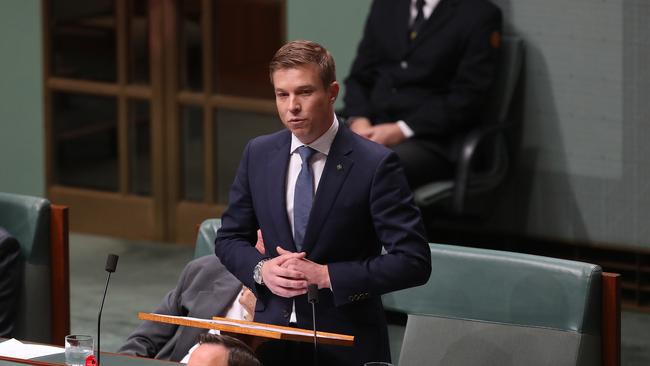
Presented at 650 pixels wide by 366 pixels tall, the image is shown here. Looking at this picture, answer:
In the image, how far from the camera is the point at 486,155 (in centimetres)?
555

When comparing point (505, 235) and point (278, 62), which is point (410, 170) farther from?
point (278, 62)

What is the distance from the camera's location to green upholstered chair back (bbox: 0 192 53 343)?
12.7ft

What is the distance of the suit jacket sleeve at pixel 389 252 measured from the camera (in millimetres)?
2895

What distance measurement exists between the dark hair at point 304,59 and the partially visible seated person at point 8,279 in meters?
1.26

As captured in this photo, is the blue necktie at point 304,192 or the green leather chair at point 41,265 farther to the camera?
the green leather chair at point 41,265

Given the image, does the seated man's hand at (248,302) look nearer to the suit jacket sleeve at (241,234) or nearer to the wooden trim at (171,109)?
the suit jacket sleeve at (241,234)

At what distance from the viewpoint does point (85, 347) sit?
3000 millimetres

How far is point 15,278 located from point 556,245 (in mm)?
2720

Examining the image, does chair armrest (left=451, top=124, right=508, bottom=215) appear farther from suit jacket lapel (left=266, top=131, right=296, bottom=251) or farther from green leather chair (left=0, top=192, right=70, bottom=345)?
suit jacket lapel (left=266, top=131, right=296, bottom=251)

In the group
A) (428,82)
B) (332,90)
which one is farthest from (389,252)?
(428,82)

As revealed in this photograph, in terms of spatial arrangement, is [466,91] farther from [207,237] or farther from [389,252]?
[389,252]

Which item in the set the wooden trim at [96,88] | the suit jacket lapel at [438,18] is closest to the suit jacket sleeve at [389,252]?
the suit jacket lapel at [438,18]

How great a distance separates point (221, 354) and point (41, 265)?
141 cm

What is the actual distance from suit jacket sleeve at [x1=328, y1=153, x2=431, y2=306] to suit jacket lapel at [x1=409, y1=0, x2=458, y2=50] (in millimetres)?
2584
